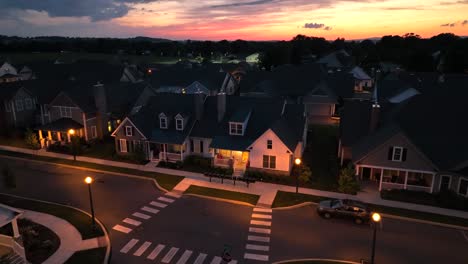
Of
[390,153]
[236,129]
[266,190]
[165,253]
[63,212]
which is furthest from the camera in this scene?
[236,129]

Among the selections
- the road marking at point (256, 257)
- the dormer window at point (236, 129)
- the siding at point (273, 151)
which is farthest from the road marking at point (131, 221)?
the dormer window at point (236, 129)

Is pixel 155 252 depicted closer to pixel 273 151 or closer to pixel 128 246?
pixel 128 246

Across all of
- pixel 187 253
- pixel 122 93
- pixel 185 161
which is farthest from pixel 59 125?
pixel 187 253

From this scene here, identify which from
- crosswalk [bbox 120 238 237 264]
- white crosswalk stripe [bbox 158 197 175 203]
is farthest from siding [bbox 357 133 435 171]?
white crosswalk stripe [bbox 158 197 175 203]

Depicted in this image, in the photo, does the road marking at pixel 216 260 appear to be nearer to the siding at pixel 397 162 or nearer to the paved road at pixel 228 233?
the paved road at pixel 228 233

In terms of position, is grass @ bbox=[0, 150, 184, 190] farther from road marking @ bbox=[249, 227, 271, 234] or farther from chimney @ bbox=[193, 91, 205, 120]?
road marking @ bbox=[249, 227, 271, 234]

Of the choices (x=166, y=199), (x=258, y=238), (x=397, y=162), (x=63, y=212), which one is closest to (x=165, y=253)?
(x=258, y=238)
